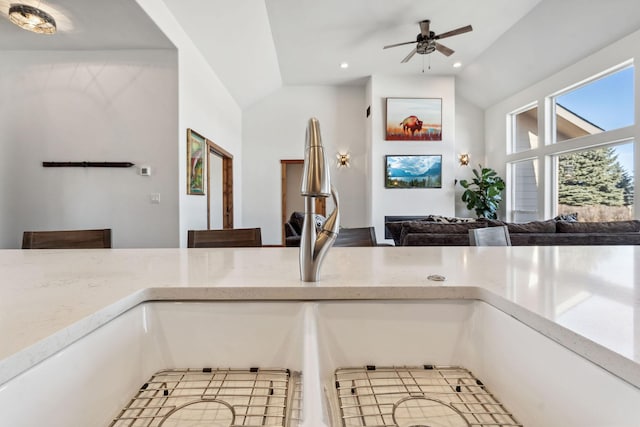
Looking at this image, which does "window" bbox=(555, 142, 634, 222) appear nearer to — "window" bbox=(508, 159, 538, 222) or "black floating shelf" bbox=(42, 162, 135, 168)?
"window" bbox=(508, 159, 538, 222)

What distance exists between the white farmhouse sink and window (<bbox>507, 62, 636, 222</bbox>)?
4.80 meters

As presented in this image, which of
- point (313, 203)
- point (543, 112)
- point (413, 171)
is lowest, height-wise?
point (313, 203)

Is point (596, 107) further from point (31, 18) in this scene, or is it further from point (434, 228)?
point (31, 18)

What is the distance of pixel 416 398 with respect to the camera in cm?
55

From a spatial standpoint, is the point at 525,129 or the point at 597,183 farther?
the point at 525,129

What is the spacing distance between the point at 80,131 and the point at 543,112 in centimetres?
671

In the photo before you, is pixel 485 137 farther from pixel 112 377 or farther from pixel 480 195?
pixel 112 377

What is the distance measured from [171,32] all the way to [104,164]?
60.0 inches

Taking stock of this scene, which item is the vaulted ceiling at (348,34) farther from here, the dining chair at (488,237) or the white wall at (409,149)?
the dining chair at (488,237)

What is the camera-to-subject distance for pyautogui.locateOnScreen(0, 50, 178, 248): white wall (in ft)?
10.6

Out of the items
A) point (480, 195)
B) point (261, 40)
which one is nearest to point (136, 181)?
point (261, 40)

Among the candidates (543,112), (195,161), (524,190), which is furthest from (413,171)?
(195,161)

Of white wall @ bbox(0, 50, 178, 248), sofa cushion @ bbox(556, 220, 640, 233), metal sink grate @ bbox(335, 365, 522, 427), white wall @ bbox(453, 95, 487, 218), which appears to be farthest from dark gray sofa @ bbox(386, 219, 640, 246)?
white wall @ bbox(453, 95, 487, 218)

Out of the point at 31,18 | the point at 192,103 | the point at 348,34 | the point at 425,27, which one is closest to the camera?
the point at 31,18
